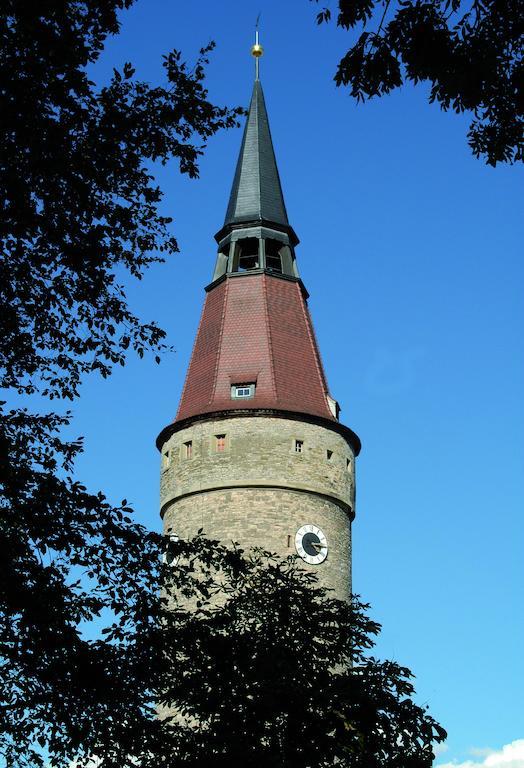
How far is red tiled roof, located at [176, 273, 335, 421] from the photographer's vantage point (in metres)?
36.6

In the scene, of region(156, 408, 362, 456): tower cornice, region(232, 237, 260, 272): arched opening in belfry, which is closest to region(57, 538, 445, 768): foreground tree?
region(156, 408, 362, 456): tower cornice

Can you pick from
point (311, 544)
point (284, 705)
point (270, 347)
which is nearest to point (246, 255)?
point (270, 347)

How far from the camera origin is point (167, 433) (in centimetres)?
3700

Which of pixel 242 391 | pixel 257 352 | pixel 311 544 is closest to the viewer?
pixel 311 544

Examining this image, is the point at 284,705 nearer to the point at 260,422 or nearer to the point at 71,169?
the point at 71,169

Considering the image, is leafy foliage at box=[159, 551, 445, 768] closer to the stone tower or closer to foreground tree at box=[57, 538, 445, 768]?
foreground tree at box=[57, 538, 445, 768]

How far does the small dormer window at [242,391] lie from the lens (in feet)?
120

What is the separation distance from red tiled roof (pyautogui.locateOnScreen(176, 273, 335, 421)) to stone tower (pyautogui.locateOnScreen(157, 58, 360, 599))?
0.15ft

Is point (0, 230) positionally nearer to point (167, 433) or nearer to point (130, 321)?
point (130, 321)

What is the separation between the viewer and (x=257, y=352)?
124 feet

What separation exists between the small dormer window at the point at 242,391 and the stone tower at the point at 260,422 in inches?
1.7

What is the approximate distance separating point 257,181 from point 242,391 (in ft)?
28.7

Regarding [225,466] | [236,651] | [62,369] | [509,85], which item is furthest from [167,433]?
[509,85]

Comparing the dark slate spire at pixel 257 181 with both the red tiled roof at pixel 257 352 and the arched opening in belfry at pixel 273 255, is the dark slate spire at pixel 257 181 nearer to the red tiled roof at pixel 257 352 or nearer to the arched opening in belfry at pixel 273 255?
the arched opening in belfry at pixel 273 255
